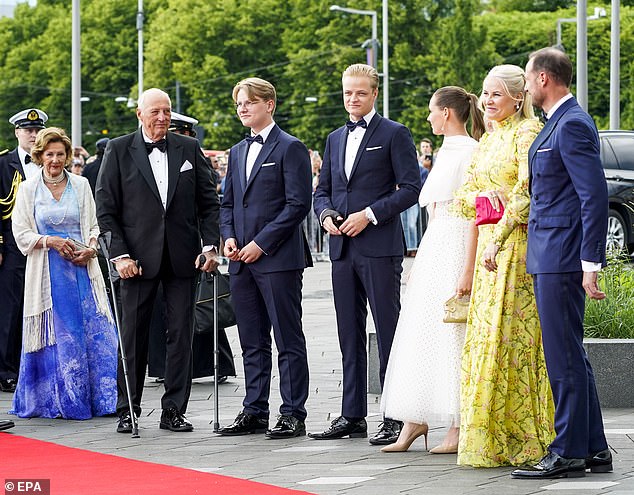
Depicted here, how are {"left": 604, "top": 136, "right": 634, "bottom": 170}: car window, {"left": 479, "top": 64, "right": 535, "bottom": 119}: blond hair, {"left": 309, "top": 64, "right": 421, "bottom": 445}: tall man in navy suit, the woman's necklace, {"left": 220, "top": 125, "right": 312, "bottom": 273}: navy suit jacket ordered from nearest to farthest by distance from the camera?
{"left": 479, "top": 64, "right": 535, "bottom": 119}: blond hair → {"left": 309, "top": 64, "right": 421, "bottom": 445}: tall man in navy suit → {"left": 220, "top": 125, "right": 312, "bottom": 273}: navy suit jacket → the woman's necklace → {"left": 604, "top": 136, "right": 634, "bottom": 170}: car window

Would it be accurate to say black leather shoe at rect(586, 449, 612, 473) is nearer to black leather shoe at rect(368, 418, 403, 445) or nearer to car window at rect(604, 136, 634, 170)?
black leather shoe at rect(368, 418, 403, 445)

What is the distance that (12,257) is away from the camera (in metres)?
11.2

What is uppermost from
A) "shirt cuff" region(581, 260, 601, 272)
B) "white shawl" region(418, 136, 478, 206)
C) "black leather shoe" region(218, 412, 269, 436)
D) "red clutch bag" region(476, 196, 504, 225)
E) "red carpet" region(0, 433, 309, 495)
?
"white shawl" region(418, 136, 478, 206)

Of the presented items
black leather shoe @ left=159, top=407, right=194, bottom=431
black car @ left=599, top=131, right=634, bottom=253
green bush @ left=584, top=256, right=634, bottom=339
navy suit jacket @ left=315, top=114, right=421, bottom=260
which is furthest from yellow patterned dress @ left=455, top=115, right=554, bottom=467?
black car @ left=599, top=131, right=634, bottom=253

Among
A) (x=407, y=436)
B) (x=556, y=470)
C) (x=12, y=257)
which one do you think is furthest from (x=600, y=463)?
(x=12, y=257)

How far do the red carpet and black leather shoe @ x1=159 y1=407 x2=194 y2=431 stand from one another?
82 centimetres

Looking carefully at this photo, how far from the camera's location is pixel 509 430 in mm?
7348

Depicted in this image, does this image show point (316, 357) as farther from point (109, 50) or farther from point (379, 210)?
point (109, 50)

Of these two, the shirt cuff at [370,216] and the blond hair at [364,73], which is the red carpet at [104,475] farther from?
the blond hair at [364,73]

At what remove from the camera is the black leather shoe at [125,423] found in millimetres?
8867

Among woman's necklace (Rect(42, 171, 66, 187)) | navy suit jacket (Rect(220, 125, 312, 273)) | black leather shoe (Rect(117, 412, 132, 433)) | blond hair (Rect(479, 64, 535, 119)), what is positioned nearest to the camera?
blond hair (Rect(479, 64, 535, 119))

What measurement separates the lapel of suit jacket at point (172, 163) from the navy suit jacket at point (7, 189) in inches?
94.2

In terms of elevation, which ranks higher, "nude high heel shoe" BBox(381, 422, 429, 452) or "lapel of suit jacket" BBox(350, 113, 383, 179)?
"lapel of suit jacket" BBox(350, 113, 383, 179)

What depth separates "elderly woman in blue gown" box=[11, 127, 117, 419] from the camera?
9.77 m
